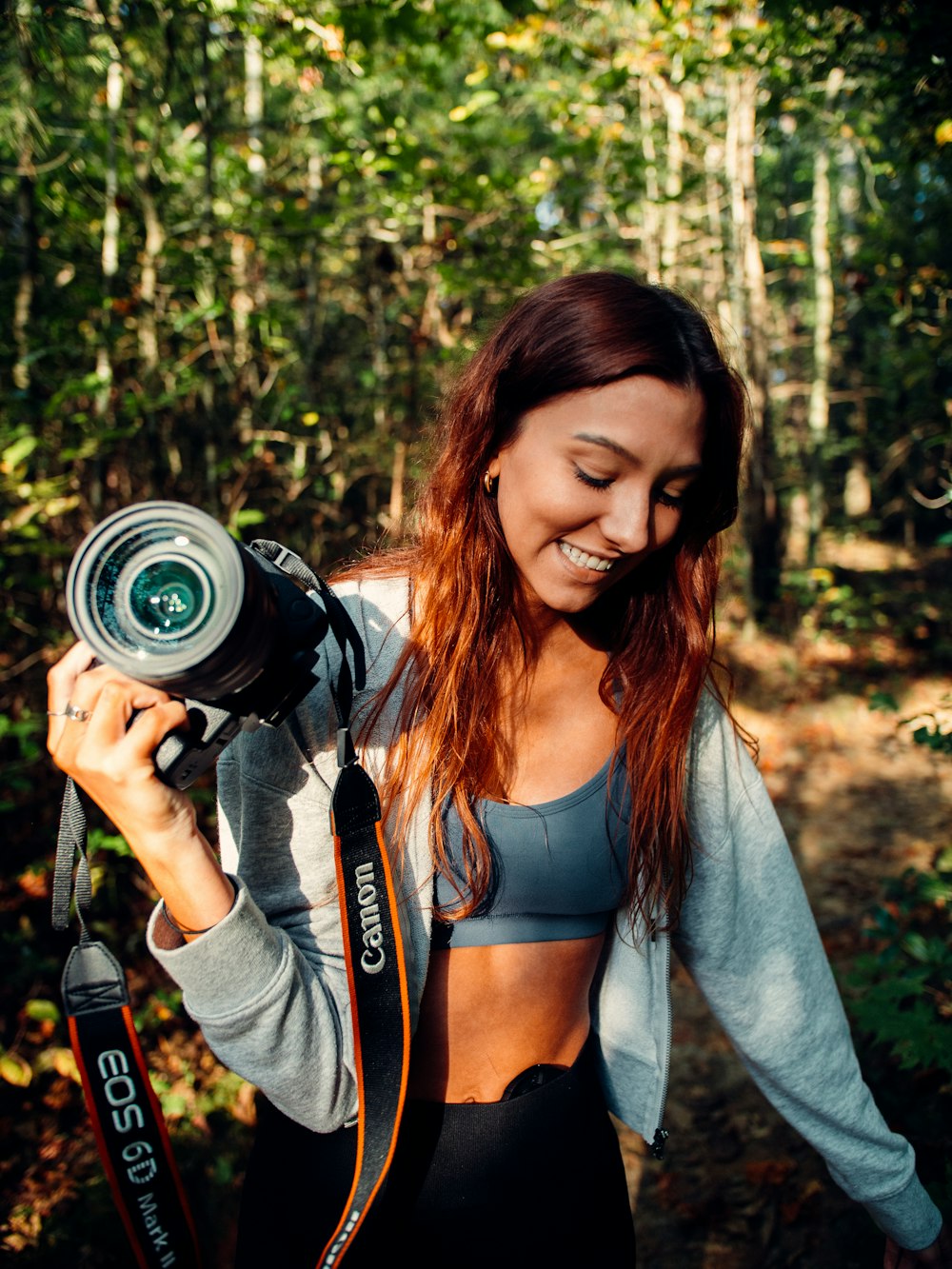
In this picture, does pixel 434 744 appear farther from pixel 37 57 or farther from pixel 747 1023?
pixel 37 57

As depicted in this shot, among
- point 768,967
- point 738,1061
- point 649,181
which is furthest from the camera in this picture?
point 649,181

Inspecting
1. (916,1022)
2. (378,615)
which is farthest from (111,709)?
(916,1022)

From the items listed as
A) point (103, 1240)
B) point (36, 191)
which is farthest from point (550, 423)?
point (36, 191)

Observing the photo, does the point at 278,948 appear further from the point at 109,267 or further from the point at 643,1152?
the point at 109,267

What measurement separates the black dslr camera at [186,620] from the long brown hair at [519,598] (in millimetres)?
336

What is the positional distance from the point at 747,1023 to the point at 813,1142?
0.25 meters

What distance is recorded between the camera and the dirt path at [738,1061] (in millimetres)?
2492

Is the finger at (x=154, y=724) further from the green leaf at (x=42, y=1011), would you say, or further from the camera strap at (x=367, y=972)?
the green leaf at (x=42, y=1011)

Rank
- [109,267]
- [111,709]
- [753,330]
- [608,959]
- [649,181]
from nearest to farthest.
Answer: [111,709] → [608,959] → [109,267] → [753,330] → [649,181]

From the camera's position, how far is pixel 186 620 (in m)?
0.94

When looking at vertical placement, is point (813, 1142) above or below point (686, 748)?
below

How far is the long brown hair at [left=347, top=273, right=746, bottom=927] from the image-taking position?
129cm

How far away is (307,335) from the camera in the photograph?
18.4 feet

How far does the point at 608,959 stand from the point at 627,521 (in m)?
0.90
